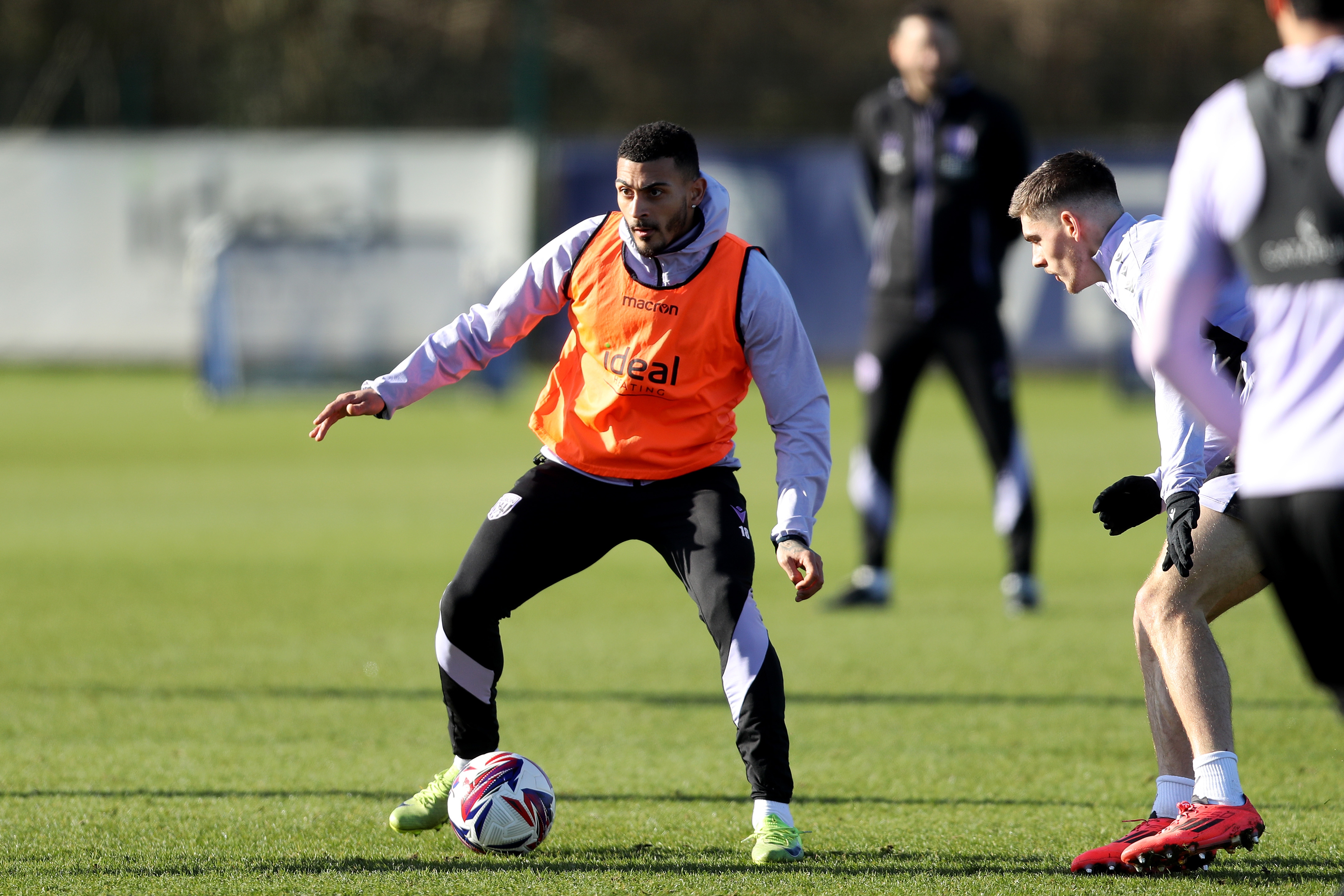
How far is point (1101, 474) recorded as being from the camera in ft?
45.0

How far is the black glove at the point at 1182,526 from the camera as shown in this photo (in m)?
3.92

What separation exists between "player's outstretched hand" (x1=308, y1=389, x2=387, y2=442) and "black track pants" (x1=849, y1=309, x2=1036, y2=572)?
4.27m

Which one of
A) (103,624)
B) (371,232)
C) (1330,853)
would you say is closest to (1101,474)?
(103,624)

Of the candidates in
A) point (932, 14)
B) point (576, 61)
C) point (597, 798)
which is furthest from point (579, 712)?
point (576, 61)

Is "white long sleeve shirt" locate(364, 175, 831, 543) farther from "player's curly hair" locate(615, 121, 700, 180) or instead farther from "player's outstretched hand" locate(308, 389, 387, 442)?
"player's curly hair" locate(615, 121, 700, 180)

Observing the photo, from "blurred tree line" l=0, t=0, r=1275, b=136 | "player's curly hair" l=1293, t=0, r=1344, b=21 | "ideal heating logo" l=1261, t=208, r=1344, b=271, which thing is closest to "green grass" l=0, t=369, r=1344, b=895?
"ideal heating logo" l=1261, t=208, r=1344, b=271

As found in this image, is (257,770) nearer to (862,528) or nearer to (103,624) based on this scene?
(103,624)

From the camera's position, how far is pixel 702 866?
4.22m

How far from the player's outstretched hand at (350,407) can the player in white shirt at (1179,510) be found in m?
1.77

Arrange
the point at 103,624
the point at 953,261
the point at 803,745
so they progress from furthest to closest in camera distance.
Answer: the point at 953,261
the point at 103,624
the point at 803,745

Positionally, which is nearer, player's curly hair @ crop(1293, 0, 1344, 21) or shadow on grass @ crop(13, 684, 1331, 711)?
player's curly hair @ crop(1293, 0, 1344, 21)

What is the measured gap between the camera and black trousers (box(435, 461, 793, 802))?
14.2ft

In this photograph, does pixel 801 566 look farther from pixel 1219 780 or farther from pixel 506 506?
pixel 1219 780

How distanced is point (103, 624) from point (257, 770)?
9.60 ft
